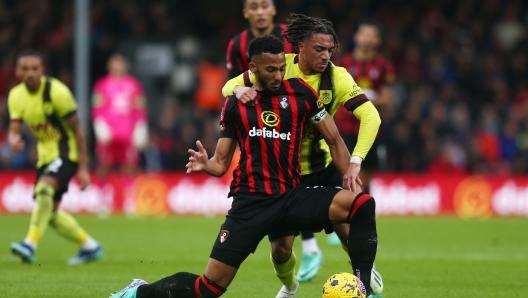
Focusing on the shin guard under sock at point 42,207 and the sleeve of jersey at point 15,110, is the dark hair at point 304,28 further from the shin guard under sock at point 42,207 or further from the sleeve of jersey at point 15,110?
the sleeve of jersey at point 15,110

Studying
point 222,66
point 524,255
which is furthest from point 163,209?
point 524,255

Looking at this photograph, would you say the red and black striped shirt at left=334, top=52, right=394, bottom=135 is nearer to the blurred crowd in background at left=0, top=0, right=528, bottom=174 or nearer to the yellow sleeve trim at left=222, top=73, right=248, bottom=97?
the yellow sleeve trim at left=222, top=73, right=248, bottom=97

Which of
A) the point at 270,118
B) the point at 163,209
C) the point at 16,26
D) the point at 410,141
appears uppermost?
the point at 16,26

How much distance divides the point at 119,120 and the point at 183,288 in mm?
10514

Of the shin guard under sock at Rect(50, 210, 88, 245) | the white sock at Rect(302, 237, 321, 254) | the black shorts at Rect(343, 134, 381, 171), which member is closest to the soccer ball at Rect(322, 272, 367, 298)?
the white sock at Rect(302, 237, 321, 254)

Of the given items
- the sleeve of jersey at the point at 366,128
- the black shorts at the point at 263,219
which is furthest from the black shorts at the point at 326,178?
the black shorts at the point at 263,219

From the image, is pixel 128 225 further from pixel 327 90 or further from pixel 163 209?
pixel 327 90

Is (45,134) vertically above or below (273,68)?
below

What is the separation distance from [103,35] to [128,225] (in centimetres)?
710

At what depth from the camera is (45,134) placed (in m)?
9.15

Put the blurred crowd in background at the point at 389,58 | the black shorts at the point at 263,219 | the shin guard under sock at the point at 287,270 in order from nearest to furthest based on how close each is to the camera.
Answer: the black shorts at the point at 263,219
the shin guard under sock at the point at 287,270
the blurred crowd in background at the point at 389,58

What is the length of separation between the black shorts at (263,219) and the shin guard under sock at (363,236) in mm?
168

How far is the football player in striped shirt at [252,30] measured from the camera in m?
8.01

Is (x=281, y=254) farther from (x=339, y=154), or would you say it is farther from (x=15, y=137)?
(x=15, y=137)
